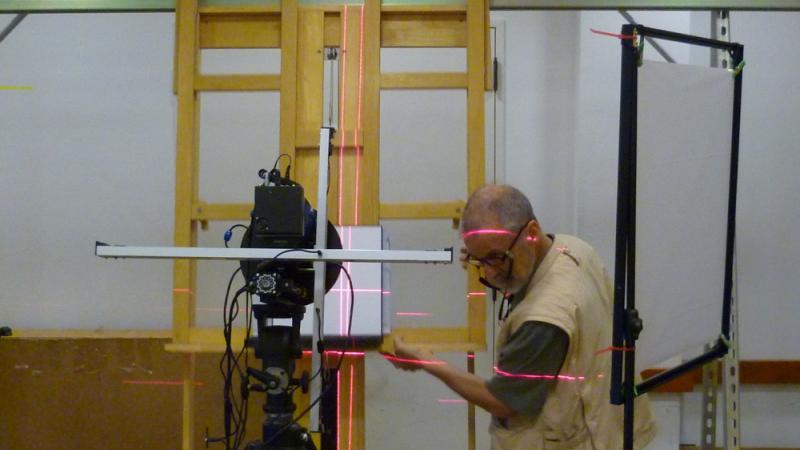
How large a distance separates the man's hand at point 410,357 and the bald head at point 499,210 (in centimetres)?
34

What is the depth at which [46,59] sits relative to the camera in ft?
10.0

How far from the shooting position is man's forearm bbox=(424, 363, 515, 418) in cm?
158

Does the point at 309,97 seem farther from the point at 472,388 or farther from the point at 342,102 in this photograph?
the point at 472,388

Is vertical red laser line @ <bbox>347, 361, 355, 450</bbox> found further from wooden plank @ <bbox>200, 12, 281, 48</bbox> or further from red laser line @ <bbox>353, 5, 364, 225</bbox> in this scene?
wooden plank @ <bbox>200, 12, 281, 48</bbox>

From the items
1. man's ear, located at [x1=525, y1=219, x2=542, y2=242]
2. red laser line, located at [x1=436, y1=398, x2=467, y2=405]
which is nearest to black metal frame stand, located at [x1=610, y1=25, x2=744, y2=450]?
man's ear, located at [x1=525, y1=219, x2=542, y2=242]

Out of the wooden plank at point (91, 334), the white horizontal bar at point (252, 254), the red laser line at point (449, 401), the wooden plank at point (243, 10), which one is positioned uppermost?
the wooden plank at point (243, 10)

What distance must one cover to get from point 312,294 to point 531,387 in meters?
0.57

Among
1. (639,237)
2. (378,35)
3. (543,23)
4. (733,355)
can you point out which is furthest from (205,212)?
(733,355)

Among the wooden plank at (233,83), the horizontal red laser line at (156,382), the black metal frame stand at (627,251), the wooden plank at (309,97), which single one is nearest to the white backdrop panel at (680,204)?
the black metal frame stand at (627,251)

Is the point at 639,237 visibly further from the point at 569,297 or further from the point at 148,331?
the point at 148,331

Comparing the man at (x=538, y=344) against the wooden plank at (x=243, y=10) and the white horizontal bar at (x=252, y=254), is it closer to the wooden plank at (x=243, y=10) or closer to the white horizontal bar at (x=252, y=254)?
the white horizontal bar at (x=252, y=254)

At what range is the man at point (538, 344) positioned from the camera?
59.6 inches

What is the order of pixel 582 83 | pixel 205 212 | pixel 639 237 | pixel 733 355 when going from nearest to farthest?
pixel 639 237, pixel 205 212, pixel 733 355, pixel 582 83

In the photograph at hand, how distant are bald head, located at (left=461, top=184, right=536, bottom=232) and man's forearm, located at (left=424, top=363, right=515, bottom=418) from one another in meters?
0.34
